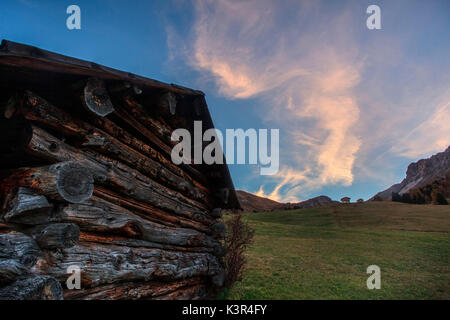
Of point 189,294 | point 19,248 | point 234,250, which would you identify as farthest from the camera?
point 234,250

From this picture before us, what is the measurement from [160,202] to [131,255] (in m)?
1.20

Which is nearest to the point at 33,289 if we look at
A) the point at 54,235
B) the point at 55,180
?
the point at 54,235

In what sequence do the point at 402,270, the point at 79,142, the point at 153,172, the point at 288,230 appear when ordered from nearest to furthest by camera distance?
1. the point at 79,142
2. the point at 153,172
3. the point at 402,270
4. the point at 288,230

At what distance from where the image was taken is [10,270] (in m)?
2.16

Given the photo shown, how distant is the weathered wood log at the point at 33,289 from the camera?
209cm

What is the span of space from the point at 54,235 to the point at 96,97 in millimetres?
1721

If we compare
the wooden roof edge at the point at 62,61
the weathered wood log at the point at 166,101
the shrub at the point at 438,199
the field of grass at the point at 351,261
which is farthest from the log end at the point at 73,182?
the shrub at the point at 438,199

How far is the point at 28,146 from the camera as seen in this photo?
261 centimetres

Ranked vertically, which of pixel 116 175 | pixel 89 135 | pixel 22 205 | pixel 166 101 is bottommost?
pixel 22 205

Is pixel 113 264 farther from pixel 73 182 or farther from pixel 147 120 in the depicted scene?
pixel 147 120

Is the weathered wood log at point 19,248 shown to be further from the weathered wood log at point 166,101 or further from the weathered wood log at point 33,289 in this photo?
the weathered wood log at point 166,101

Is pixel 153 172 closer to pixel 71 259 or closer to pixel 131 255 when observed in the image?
pixel 131 255
